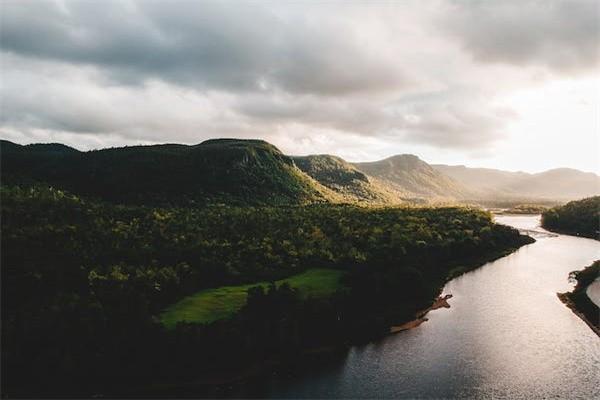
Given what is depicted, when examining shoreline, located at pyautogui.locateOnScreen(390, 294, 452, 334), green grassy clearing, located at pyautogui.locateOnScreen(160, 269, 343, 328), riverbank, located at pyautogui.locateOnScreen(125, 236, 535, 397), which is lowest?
riverbank, located at pyautogui.locateOnScreen(125, 236, 535, 397)

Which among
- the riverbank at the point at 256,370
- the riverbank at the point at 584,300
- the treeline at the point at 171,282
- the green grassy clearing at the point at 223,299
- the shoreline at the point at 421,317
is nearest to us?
the riverbank at the point at 256,370

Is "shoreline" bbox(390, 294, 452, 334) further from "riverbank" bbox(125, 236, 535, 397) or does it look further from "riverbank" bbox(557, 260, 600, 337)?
"riverbank" bbox(557, 260, 600, 337)

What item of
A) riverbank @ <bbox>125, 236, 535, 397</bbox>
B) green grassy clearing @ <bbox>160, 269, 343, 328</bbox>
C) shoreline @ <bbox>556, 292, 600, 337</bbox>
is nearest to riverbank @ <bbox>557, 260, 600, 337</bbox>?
shoreline @ <bbox>556, 292, 600, 337</bbox>

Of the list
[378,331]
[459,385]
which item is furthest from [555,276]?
[459,385]

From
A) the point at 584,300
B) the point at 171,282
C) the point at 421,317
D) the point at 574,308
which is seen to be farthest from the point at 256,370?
the point at 584,300

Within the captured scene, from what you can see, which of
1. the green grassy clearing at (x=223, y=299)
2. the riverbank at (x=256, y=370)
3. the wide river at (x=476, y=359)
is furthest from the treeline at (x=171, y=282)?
the wide river at (x=476, y=359)

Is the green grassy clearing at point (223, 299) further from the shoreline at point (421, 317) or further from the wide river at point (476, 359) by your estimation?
the wide river at point (476, 359)
